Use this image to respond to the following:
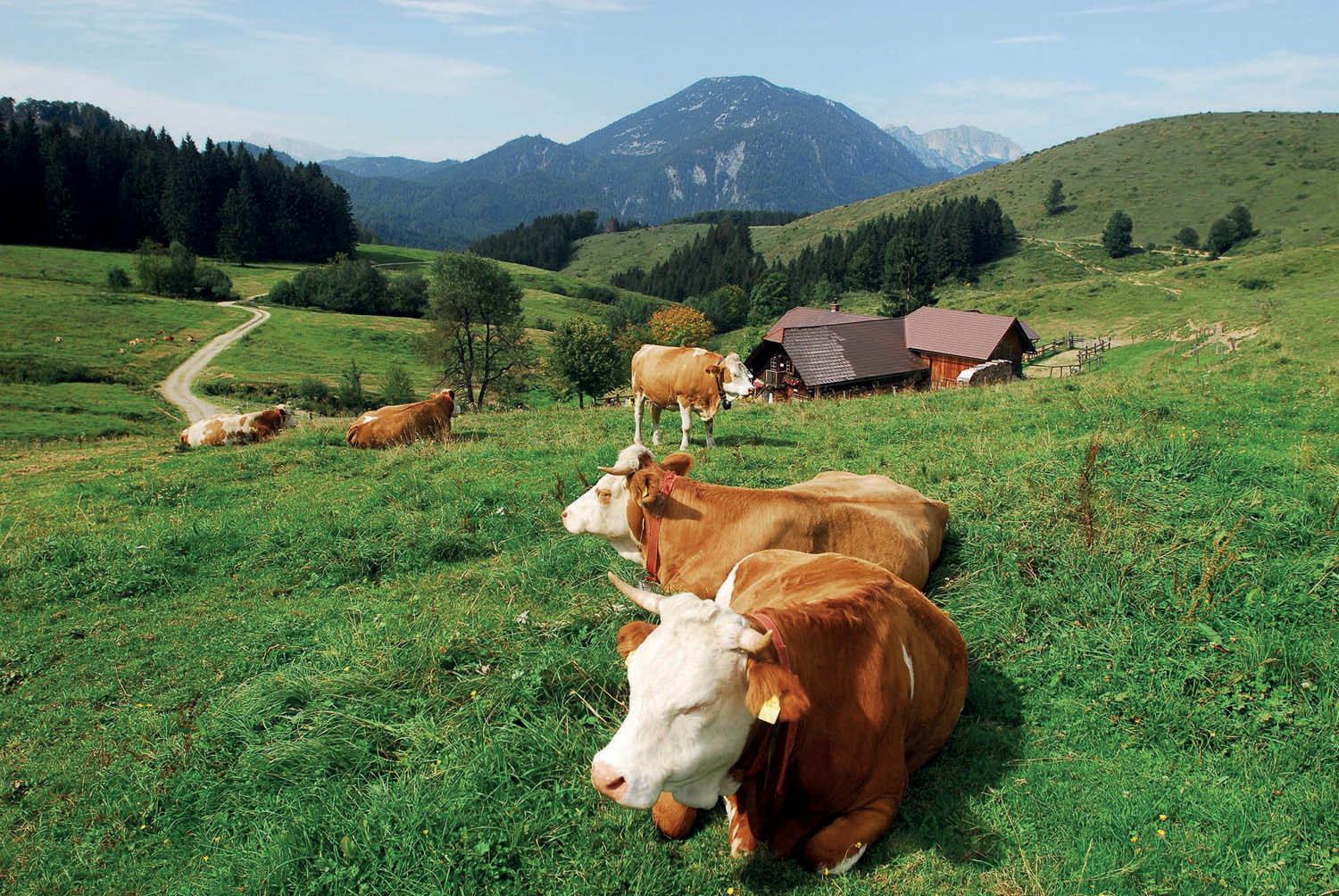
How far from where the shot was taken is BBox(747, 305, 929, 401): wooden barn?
40469mm

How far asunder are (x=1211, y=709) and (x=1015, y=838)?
1.65 metres

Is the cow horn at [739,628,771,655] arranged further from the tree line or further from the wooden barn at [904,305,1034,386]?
the tree line

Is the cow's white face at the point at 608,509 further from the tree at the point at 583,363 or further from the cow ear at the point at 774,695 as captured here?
the tree at the point at 583,363

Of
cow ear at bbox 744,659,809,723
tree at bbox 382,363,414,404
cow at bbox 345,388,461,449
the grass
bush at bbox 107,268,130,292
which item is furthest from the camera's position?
bush at bbox 107,268,130,292

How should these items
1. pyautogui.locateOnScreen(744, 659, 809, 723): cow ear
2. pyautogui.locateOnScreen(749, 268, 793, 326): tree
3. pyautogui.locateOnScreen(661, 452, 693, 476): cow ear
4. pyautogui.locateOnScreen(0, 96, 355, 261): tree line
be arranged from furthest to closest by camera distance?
pyautogui.locateOnScreen(749, 268, 793, 326): tree
pyautogui.locateOnScreen(0, 96, 355, 261): tree line
pyautogui.locateOnScreen(661, 452, 693, 476): cow ear
pyautogui.locateOnScreen(744, 659, 809, 723): cow ear

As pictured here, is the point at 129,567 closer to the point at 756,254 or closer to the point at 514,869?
the point at 514,869

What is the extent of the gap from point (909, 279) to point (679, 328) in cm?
3235

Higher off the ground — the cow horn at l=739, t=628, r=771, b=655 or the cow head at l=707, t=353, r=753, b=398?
the cow head at l=707, t=353, r=753, b=398

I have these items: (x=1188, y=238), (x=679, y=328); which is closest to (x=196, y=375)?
(x=679, y=328)

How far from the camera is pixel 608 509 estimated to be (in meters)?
6.38

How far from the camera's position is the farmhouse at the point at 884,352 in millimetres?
40938

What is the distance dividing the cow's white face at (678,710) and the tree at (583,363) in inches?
2013

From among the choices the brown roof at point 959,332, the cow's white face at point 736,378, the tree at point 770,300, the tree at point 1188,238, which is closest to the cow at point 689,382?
the cow's white face at point 736,378

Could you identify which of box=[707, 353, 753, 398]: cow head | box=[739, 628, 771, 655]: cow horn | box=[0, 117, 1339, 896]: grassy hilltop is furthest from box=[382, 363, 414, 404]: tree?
box=[739, 628, 771, 655]: cow horn
